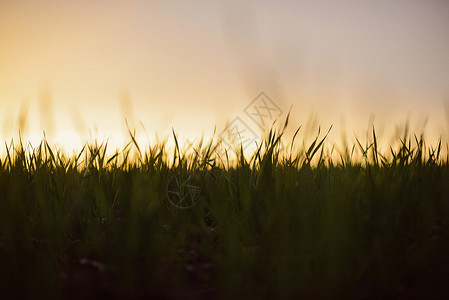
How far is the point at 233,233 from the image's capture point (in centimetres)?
134

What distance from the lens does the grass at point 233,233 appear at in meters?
1.20

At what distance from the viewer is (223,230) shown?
139 cm

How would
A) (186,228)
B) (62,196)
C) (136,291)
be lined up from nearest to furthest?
1. (136,291)
2. (186,228)
3. (62,196)

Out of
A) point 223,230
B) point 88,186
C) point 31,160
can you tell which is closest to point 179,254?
point 223,230

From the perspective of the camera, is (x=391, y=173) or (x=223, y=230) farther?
(x=391, y=173)

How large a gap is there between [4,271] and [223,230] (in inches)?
32.6

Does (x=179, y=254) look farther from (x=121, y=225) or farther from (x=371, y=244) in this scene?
(x=371, y=244)

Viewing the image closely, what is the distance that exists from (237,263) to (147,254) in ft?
1.32

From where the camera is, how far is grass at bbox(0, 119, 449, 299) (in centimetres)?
120

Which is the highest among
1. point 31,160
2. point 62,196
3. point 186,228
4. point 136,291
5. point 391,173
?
point 31,160

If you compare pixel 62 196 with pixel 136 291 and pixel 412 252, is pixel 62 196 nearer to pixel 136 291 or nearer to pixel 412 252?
pixel 136 291

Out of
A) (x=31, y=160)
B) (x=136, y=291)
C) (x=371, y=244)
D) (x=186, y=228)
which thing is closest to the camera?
(x=136, y=291)

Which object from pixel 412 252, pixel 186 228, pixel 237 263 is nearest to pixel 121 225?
pixel 186 228

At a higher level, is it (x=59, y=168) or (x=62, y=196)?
(x=59, y=168)
